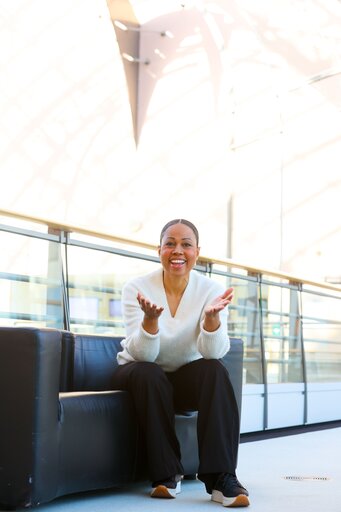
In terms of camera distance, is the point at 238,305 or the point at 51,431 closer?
the point at 51,431

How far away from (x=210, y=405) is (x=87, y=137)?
1222 centimetres

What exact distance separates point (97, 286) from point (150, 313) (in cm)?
145

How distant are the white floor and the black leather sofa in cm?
6

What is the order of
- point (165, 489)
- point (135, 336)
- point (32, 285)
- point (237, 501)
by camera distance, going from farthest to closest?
point (32, 285) → point (135, 336) → point (165, 489) → point (237, 501)

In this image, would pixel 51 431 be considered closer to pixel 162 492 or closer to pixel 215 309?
pixel 162 492

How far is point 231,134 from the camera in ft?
47.3

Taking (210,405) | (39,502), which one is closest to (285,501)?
(210,405)

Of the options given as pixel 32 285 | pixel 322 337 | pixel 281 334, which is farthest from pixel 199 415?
pixel 322 337

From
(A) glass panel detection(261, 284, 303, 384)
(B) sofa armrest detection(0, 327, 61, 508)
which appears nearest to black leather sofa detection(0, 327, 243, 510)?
(B) sofa armrest detection(0, 327, 61, 508)

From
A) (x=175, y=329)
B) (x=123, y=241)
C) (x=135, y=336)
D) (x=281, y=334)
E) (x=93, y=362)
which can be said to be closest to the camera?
(x=135, y=336)

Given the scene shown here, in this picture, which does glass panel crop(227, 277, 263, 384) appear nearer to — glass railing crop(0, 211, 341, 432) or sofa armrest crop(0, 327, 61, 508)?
glass railing crop(0, 211, 341, 432)

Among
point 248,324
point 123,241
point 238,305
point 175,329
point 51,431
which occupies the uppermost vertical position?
point 123,241

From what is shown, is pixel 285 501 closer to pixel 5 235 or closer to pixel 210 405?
pixel 210 405

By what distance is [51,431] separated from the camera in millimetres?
2189
